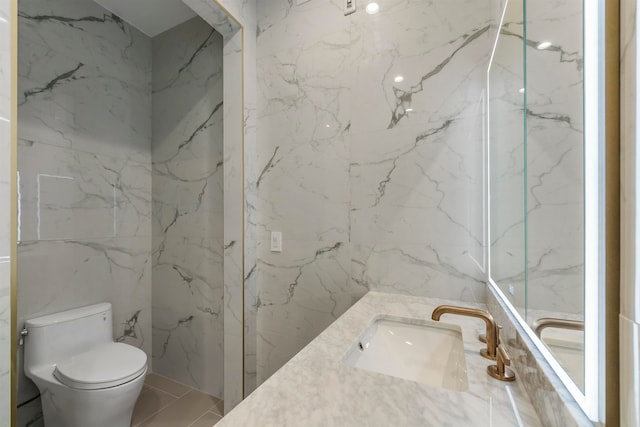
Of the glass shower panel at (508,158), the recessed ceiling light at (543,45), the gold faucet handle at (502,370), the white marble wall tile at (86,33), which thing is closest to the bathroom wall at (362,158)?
the glass shower panel at (508,158)

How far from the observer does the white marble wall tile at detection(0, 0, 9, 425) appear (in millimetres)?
749

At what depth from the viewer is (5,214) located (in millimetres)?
756

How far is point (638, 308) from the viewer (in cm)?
30

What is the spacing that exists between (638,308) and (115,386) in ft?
6.01

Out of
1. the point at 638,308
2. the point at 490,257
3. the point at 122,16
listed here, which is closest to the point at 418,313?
the point at 490,257

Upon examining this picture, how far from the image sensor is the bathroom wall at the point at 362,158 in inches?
49.6

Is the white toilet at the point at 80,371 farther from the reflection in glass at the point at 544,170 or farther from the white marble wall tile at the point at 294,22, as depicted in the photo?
the white marble wall tile at the point at 294,22

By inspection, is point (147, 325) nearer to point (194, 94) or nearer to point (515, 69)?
point (194, 94)

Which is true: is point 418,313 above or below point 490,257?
below

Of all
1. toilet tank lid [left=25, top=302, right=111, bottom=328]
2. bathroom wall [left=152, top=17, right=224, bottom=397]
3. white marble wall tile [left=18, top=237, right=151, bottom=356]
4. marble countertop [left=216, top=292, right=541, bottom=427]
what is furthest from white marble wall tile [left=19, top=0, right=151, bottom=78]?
marble countertop [left=216, top=292, right=541, bottom=427]

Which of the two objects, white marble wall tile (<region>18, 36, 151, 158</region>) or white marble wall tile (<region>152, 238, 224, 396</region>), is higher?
white marble wall tile (<region>18, 36, 151, 158</region>)

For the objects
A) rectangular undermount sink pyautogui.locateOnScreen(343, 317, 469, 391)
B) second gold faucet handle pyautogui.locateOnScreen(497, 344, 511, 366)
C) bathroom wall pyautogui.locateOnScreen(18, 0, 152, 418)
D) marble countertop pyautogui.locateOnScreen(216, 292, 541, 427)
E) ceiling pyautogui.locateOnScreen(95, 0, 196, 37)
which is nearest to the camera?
marble countertop pyautogui.locateOnScreen(216, 292, 541, 427)

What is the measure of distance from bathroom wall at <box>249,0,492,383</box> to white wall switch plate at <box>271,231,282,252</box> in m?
0.04

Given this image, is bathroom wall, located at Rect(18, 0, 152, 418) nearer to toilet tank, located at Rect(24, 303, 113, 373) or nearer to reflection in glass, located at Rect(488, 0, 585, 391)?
toilet tank, located at Rect(24, 303, 113, 373)
